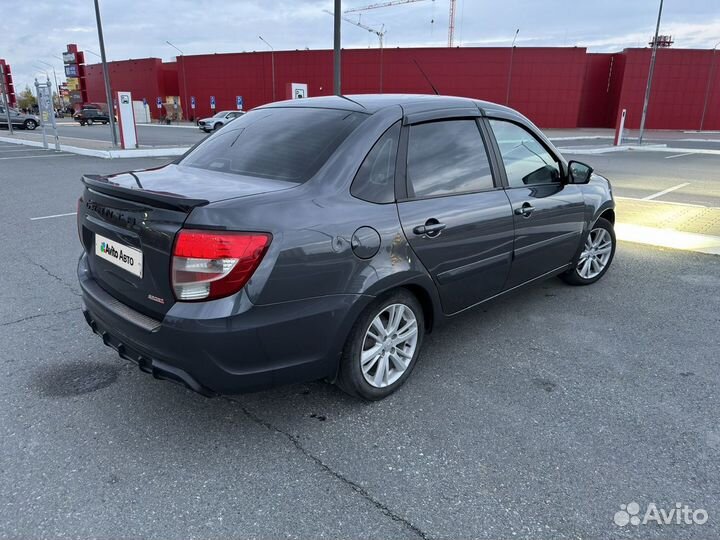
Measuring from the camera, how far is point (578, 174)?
14.1 feet

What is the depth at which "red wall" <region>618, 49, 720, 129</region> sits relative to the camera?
41.8 metres

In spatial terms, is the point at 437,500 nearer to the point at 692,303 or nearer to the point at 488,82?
the point at 692,303

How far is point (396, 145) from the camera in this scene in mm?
3025

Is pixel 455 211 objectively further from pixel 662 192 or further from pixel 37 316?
pixel 662 192

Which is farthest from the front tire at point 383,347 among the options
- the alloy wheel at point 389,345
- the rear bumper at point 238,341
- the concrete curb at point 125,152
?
the concrete curb at point 125,152

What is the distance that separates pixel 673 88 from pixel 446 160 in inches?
1903

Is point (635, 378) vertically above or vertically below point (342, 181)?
below

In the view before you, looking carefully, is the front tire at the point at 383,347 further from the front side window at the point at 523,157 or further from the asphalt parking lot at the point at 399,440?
the front side window at the point at 523,157

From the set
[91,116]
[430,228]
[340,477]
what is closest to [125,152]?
[430,228]

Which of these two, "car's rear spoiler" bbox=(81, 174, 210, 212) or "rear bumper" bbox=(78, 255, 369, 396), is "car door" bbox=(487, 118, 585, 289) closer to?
"rear bumper" bbox=(78, 255, 369, 396)

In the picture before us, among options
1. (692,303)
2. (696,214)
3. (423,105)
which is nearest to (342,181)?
(423,105)

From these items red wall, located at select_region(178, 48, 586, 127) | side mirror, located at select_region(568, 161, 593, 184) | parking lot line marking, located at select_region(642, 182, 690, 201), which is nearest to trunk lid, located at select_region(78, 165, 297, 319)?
side mirror, located at select_region(568, 161, 593, 184)

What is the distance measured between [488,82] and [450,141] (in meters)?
45.6

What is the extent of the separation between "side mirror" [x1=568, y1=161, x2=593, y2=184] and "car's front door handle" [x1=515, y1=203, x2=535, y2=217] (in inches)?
27.7
